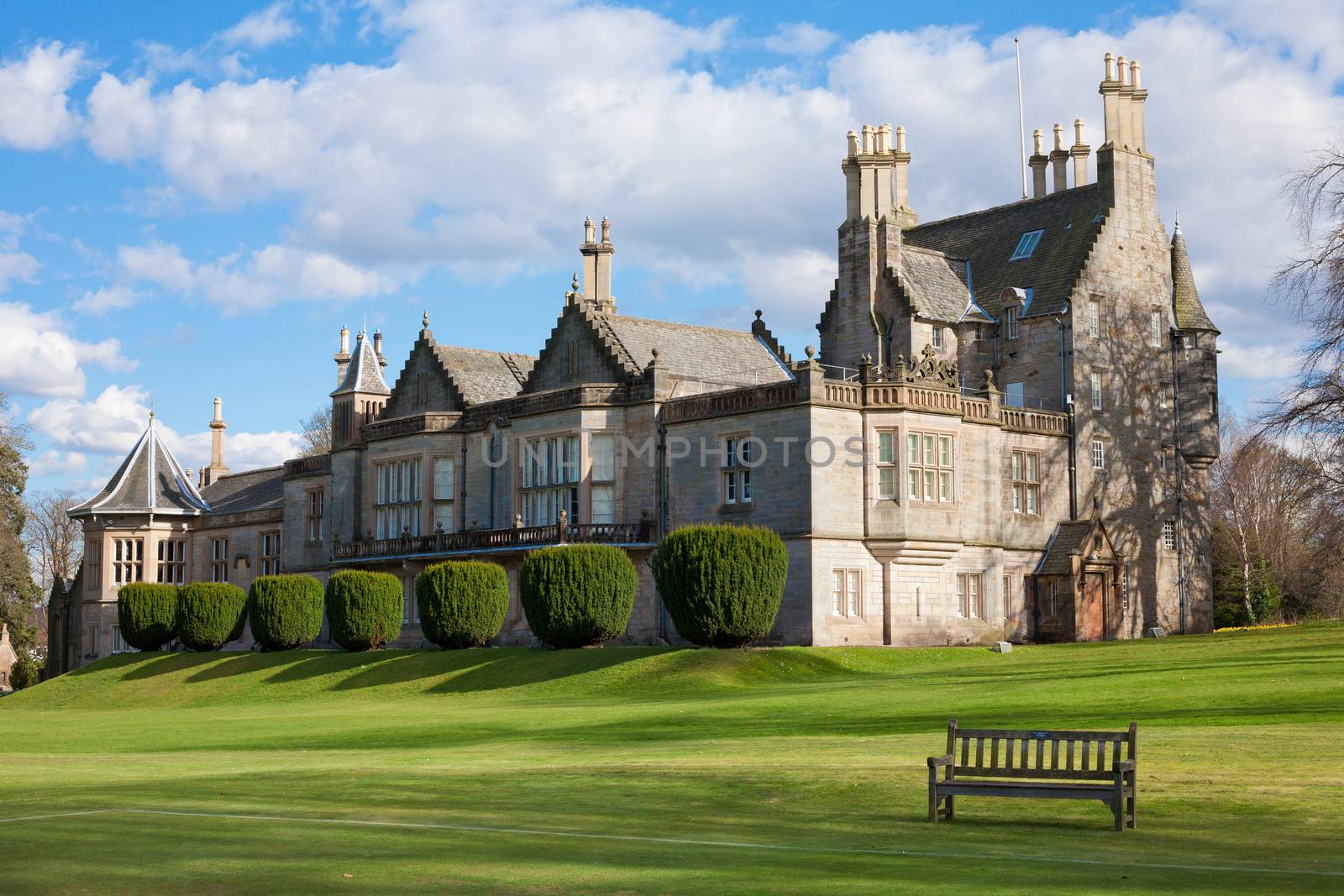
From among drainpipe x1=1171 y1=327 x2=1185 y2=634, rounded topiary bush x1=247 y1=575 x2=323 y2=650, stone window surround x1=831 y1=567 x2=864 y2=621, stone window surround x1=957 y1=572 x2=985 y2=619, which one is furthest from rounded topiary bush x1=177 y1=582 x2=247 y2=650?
drainpipe x1=1171 y1=327 x2=1185 y2=634

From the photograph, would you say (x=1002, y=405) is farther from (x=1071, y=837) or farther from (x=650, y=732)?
(x=1071, y=837)

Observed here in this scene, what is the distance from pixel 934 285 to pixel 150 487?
36042 millimetres

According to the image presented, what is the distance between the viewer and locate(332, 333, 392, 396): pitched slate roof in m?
62.4

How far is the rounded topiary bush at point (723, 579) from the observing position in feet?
136

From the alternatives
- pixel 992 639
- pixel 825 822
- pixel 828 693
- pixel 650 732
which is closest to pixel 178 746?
pixel 650 732

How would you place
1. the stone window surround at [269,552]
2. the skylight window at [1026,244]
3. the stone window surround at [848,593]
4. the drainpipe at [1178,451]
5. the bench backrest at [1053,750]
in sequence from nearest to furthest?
1. the bench backrest at [1053,750]
2. the stone window surround at [848,593]
3. the drainpipe at [1178,451]
4. the skylight window at [1026,244]
5. the stone window surround at [269,552]

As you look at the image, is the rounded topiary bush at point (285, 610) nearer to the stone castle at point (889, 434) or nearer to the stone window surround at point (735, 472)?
the stone castle at point (889, 434)

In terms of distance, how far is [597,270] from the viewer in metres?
60.2

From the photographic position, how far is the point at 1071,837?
Result: 50.2ft

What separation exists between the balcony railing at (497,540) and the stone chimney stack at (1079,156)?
22930 mm

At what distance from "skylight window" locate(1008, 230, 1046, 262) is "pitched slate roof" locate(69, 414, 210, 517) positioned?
37.3m

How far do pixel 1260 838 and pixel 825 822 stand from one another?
13.5 feet

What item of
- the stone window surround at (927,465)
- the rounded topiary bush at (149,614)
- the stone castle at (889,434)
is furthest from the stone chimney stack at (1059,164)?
the rounded topiary bush at (149,614)

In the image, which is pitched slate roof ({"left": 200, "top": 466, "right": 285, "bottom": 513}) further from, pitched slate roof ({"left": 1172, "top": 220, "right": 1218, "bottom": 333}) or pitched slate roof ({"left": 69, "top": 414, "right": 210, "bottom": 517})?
pitched slate roof ({"left": 1172, "top": 220, "right": 1218, "bottom": 333})
